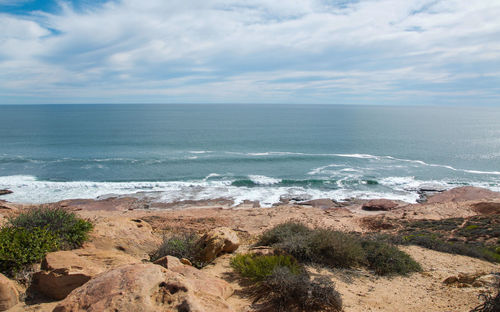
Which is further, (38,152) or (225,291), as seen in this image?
(38,152)

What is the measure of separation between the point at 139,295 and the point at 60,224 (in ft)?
19.0

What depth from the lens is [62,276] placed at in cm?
571

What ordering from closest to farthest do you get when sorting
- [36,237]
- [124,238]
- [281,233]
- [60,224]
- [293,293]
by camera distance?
[293,293], [36,237], [60,224], [281,233], [124,238]

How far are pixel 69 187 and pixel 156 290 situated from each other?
2985 cm

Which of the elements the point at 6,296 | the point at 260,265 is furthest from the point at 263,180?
the point at 6,296

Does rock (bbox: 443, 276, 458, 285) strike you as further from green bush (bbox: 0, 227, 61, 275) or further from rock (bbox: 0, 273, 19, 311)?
green bush (bbox: 0, 227, 61, 275)

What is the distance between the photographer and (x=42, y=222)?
8531 mm

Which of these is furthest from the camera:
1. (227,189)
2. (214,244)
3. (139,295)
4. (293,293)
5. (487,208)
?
(227,189)

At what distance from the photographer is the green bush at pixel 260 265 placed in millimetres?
7195

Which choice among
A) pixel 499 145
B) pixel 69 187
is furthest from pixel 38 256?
pixel 499 145

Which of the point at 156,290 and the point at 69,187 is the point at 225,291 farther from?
the point at 69,187

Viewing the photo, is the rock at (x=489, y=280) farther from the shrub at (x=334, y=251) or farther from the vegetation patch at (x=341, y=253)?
the shrub at (x=334, y=251)

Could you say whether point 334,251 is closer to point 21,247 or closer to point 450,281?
point 450,281

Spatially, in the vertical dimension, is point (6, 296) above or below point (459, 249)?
above
